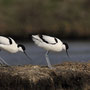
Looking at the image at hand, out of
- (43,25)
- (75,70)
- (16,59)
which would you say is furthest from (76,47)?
(75,70)

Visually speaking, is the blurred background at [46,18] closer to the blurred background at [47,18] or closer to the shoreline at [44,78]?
the blurred background at [47,18]

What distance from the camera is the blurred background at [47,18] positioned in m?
49.0

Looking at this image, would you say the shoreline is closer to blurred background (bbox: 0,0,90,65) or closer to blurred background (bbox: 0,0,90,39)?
blurred background (bbox: 0,0,90,65)

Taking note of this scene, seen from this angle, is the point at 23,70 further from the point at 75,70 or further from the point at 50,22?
the point at 50,22

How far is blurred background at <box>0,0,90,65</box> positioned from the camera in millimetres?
49031

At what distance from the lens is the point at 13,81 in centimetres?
1731

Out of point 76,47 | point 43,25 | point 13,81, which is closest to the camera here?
point 13,81

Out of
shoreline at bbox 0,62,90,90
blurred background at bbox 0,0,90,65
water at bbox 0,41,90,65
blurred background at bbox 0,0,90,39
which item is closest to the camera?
shoreline at bbox 0,62,90,90

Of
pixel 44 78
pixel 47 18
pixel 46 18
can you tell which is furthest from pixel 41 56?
pixel 47 18

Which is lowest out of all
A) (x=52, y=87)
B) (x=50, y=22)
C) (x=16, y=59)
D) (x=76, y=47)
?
(x=50, y=22)

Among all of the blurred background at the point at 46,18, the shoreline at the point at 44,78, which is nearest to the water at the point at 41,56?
the shoreline at the point at 44,78

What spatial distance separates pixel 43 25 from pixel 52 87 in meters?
36.8

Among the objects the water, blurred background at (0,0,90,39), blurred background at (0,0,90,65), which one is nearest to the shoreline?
the water

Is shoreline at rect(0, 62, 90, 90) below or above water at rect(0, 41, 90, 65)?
above
